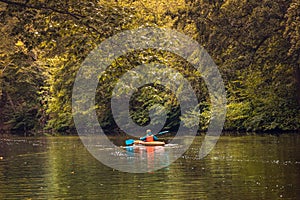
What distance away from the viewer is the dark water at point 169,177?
1962 cm

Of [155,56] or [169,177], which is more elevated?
[155,56]

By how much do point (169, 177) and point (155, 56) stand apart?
7697 mm

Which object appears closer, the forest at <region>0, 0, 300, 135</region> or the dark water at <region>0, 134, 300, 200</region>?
the forest at <region>0, 0, 300, 135</region>

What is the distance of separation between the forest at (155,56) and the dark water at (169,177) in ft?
9.70

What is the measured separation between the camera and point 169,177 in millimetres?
23969

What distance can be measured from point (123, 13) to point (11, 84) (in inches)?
2291

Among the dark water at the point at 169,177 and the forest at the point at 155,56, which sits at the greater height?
the forest at the point at 155,56

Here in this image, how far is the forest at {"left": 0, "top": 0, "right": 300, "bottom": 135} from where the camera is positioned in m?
16.2

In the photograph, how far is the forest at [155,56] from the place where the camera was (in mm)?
16172

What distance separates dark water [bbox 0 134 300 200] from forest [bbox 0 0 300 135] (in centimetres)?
296

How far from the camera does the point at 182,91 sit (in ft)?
193

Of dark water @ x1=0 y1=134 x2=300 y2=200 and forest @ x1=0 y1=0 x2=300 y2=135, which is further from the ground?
forest @ x1=0 y1=0 x2=300 y2=135

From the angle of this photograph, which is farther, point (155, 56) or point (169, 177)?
point (169, 177)

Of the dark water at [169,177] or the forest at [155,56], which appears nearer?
the forest at [155,56]
